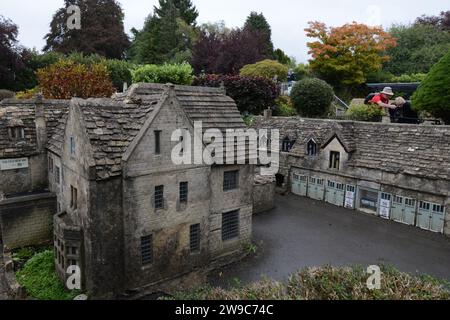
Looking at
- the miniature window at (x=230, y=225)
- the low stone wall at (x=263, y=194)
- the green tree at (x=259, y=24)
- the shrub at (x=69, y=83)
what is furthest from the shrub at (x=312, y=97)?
the green tree at (x=259, y=24)

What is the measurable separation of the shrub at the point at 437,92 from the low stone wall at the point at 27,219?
3213 cm

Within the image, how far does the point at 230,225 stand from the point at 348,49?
38.8 metres

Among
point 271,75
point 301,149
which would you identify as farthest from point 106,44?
point 301,149

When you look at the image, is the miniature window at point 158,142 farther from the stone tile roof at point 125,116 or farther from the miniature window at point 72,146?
the miniature window at point 72,146

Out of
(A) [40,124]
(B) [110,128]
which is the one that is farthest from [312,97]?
(B) [110,128]

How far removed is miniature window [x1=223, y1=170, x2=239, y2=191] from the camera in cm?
2117

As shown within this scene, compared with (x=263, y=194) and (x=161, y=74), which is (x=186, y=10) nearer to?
(x=161, y=74)

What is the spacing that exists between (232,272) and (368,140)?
1714 cm

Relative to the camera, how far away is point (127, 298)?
1712 centimetres

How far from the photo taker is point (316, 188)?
3181 cm

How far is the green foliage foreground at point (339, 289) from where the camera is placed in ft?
33.6

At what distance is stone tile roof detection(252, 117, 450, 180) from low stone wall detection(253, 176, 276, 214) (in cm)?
511
